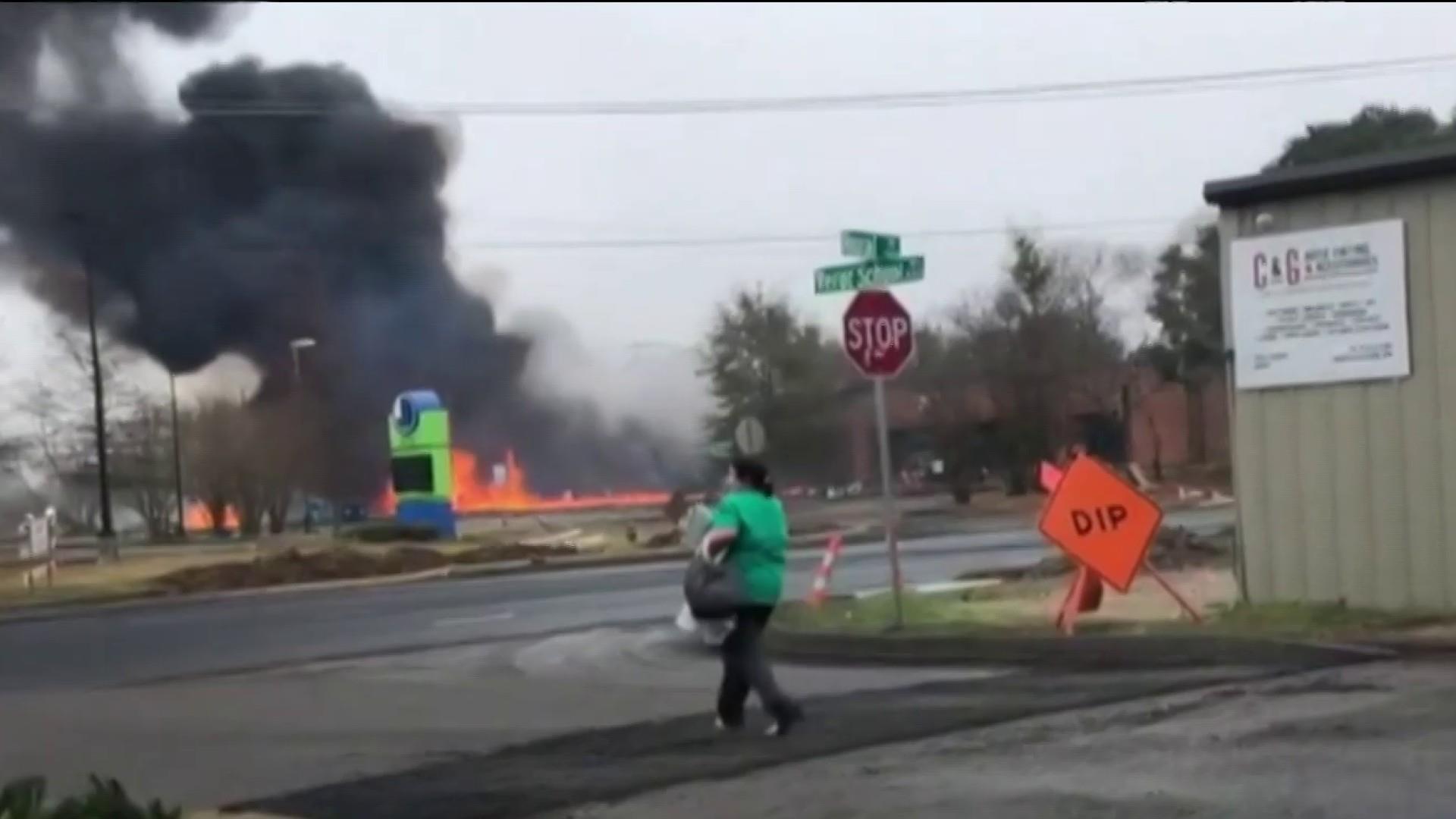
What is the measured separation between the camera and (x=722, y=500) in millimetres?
11438

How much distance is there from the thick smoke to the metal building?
8.25 m

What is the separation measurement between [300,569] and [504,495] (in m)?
5.56

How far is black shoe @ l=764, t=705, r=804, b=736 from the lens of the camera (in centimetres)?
1127

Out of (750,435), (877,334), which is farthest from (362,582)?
(750,435)

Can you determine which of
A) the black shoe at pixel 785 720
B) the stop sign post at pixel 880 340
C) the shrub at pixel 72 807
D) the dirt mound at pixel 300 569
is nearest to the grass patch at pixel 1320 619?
the stop sign post at pixel 880 340

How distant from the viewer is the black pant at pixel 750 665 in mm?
11273

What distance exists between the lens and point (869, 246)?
16328mm

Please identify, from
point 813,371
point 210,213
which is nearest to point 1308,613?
point 210,213

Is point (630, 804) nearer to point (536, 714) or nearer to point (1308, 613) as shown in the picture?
point (536, 714)

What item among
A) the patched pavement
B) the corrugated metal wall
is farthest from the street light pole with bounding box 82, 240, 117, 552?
the corrugated metal wall

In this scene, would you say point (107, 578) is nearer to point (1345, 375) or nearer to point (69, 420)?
point (69, 420)

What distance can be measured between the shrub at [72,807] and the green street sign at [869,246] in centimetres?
888

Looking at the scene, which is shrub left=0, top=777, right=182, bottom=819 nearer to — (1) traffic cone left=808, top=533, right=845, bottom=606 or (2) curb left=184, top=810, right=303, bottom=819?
(2) curb left=184, top=810, right=303, bottom=819

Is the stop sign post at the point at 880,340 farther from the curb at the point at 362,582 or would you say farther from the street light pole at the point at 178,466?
the curb at the point at 362,582
